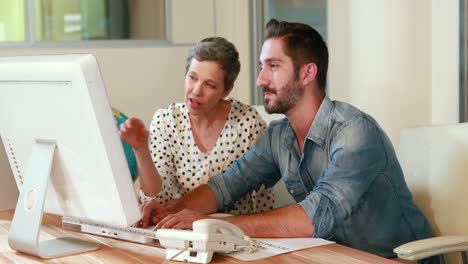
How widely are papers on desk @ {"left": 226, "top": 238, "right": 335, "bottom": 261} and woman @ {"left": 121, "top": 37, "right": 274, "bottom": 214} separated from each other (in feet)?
2.36

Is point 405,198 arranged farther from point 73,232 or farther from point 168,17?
point 168,17

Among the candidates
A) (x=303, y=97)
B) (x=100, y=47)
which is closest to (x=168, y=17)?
(x=100, y=47)

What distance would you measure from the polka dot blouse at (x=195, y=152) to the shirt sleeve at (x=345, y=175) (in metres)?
0.55

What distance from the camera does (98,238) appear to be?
220cm

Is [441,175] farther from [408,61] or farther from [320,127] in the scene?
[408,61]

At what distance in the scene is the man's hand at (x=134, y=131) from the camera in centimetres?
214

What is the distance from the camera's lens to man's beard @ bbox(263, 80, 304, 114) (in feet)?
8.11

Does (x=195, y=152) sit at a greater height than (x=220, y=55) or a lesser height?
lesser

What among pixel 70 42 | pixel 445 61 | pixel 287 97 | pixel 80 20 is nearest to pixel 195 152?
pixel 287 97

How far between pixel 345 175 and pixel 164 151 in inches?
33.9

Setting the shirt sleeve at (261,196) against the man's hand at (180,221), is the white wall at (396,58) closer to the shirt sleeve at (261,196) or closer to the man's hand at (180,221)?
the shirt sleeve at (261,196)

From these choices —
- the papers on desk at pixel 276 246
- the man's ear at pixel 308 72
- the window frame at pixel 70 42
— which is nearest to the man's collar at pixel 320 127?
the man's ear at pixel 308 72

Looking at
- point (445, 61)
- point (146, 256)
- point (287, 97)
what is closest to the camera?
point (146, 256)

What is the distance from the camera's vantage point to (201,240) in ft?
6.08
